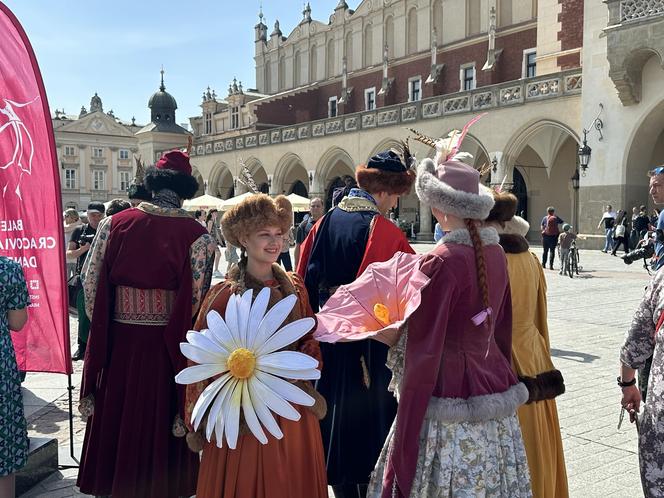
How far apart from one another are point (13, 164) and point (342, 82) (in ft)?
118

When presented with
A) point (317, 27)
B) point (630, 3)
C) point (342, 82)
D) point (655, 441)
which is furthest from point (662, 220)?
point (317, 27)

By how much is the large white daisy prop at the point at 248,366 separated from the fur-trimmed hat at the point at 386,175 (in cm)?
139

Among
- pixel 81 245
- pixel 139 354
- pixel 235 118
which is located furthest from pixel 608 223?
pixel 235 118

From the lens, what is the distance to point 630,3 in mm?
17875

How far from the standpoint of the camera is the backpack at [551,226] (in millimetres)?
16016

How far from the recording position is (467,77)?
101 ft

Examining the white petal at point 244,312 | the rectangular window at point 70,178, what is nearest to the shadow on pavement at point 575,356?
the white petal at point 244,312

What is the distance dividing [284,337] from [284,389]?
0.20 meters

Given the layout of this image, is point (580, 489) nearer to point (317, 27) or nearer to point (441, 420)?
point (441, 420)

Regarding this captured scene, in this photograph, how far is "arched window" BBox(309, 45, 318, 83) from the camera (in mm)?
41406

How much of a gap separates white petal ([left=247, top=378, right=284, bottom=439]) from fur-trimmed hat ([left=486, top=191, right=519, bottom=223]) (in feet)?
5.09

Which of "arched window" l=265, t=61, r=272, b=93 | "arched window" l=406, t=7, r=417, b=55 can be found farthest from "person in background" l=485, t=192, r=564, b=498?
"arched window" l=265, t=61, r=272, b=93

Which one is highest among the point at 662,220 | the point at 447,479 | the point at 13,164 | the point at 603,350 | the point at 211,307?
the point at 13,164

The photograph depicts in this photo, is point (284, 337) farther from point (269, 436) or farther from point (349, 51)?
point (349, 51)
